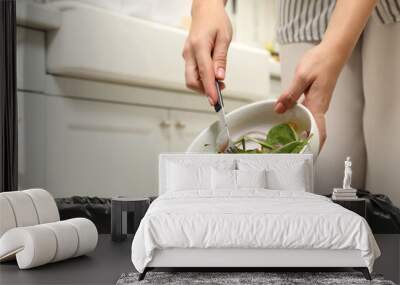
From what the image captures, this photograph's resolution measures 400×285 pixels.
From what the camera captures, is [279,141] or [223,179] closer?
[223,179]

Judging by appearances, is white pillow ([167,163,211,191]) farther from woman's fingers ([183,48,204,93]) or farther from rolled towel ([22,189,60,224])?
rolled towel ([22,189,60,224])

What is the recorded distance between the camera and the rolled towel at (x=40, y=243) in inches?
91.5

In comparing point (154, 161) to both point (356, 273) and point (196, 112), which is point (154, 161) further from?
point (356, 273)

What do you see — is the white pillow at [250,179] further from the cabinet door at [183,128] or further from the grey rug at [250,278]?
the cabinet door at [183,128]

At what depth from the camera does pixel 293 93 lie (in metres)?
3.05

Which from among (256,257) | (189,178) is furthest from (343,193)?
(256,257)

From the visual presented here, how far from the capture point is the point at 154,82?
3729 millimetres

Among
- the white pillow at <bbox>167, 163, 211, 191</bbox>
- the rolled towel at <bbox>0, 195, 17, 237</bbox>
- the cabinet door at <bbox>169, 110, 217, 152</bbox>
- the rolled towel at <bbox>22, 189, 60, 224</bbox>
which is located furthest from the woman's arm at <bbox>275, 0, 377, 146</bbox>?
the rolled towel at <bbox>0, 195, 17, 237</bbox>

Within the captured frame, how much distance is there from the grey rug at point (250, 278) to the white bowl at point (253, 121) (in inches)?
35.5

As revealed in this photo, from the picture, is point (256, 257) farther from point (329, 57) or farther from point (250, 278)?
point (329, 57)

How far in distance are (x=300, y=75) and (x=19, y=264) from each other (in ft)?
4.97

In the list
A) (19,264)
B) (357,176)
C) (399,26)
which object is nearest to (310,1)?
(399,26)

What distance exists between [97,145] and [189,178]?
891 mm

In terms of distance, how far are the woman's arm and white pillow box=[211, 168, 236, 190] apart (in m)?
0.45
